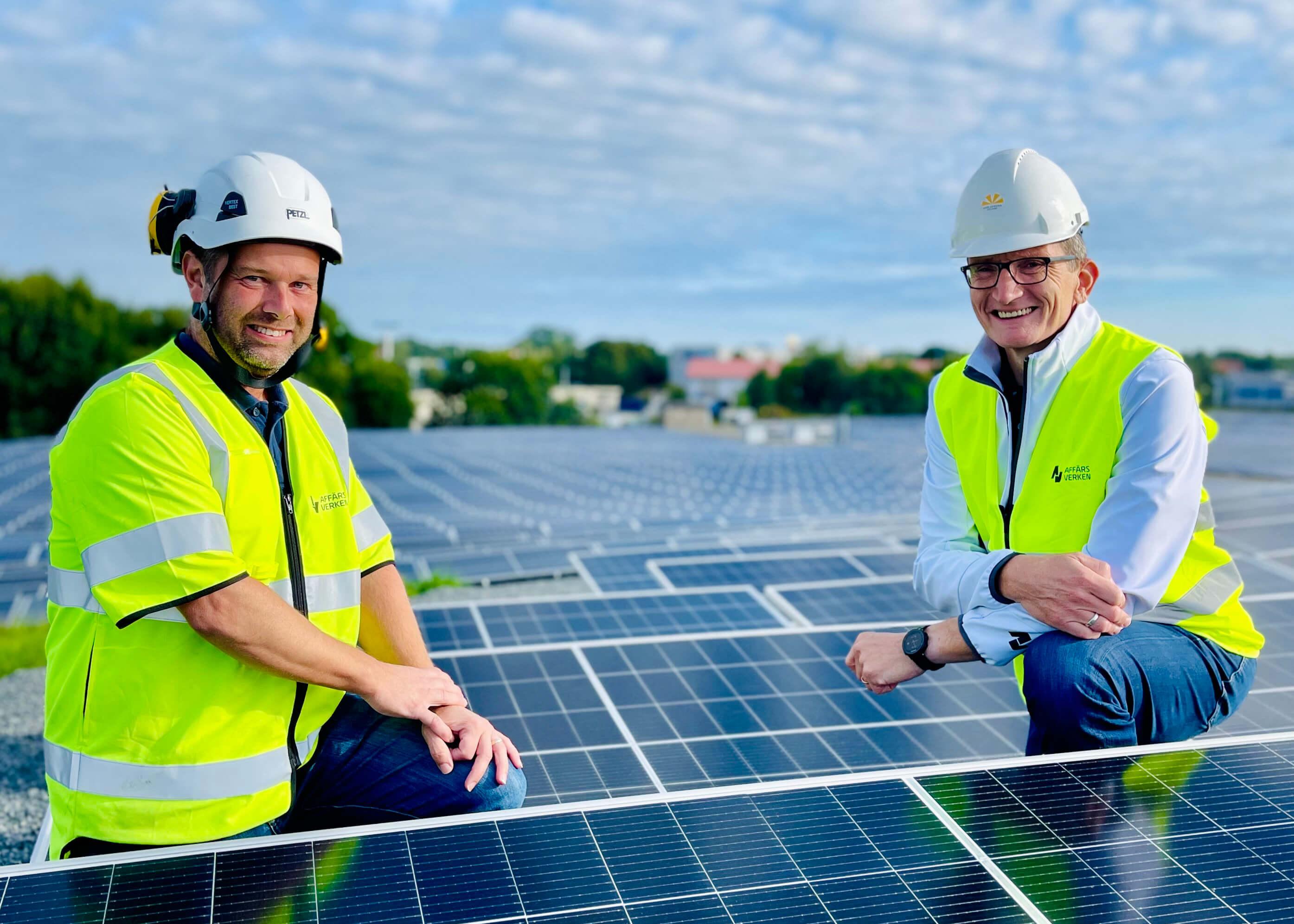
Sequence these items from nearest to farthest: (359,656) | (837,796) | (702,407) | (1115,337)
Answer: (837,796) → (359,656) → (1115,337) → (702,407)

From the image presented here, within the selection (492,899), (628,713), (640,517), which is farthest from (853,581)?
(640,517)

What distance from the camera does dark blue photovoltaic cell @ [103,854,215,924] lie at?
2.40m

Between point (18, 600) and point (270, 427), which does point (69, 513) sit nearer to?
point (270, 427)

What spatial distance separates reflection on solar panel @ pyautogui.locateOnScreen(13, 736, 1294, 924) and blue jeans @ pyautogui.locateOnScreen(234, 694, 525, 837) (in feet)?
2.18

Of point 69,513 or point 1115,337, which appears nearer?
point 69,513

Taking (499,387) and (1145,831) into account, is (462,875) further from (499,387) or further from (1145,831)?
(499,387)

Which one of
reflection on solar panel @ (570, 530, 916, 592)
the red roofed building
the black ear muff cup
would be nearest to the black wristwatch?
the black ear muff cup

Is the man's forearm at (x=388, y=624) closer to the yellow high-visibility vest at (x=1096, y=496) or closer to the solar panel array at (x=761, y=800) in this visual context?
the solar panel array at (x=761, y=800)

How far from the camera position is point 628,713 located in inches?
205

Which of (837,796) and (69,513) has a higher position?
(69,513)

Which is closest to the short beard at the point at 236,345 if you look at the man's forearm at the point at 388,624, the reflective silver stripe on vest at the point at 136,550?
the reflective silver stripe on vest at the point at 136,550

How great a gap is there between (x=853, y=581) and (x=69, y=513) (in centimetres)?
685

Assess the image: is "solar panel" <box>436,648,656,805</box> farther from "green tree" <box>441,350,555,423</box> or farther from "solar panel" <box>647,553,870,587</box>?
"green tree" <box>441,350,555,423</box>

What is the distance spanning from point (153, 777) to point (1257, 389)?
158ft
